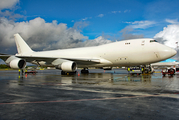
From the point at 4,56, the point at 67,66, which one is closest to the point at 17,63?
the point at 4,56

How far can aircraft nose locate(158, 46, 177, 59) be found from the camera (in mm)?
16969

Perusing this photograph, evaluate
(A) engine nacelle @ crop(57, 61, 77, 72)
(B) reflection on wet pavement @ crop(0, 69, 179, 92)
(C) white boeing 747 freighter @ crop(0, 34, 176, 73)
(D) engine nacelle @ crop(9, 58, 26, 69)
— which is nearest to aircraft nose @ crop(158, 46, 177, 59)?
(C) white boeing 747 freighter @ crop(0, 34, 176, 73)

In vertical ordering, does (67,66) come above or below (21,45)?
below

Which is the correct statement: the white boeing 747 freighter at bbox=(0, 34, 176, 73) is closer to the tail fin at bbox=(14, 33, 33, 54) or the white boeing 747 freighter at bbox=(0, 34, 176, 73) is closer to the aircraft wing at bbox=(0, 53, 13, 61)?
the aircraft wing at bbox=(0, 53, 13, 61)

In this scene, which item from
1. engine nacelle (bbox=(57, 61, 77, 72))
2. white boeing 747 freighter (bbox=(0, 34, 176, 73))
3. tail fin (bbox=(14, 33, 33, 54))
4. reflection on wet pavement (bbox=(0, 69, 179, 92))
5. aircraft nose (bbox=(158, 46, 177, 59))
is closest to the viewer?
reflection on wet pavement (bbox=(0, 69, 179, 92))

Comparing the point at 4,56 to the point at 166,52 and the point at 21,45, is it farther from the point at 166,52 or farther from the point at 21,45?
the point at 166,52

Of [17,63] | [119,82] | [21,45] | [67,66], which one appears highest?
[21,45]

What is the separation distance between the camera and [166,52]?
55.8 ft

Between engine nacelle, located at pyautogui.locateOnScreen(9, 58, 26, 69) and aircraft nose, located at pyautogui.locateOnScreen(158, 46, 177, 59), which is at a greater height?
aircraft nose, located at pyautogui.locateOnScreen(158, 46, 177, 59)

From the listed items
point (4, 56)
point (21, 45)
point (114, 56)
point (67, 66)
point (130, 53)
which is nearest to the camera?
point (130, 53)

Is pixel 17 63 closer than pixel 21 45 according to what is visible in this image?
Yes

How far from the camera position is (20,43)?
30.0 m

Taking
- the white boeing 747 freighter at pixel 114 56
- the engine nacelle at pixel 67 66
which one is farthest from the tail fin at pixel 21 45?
the engine nacelle at pixel 67 66

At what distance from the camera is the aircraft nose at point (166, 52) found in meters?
17.0
